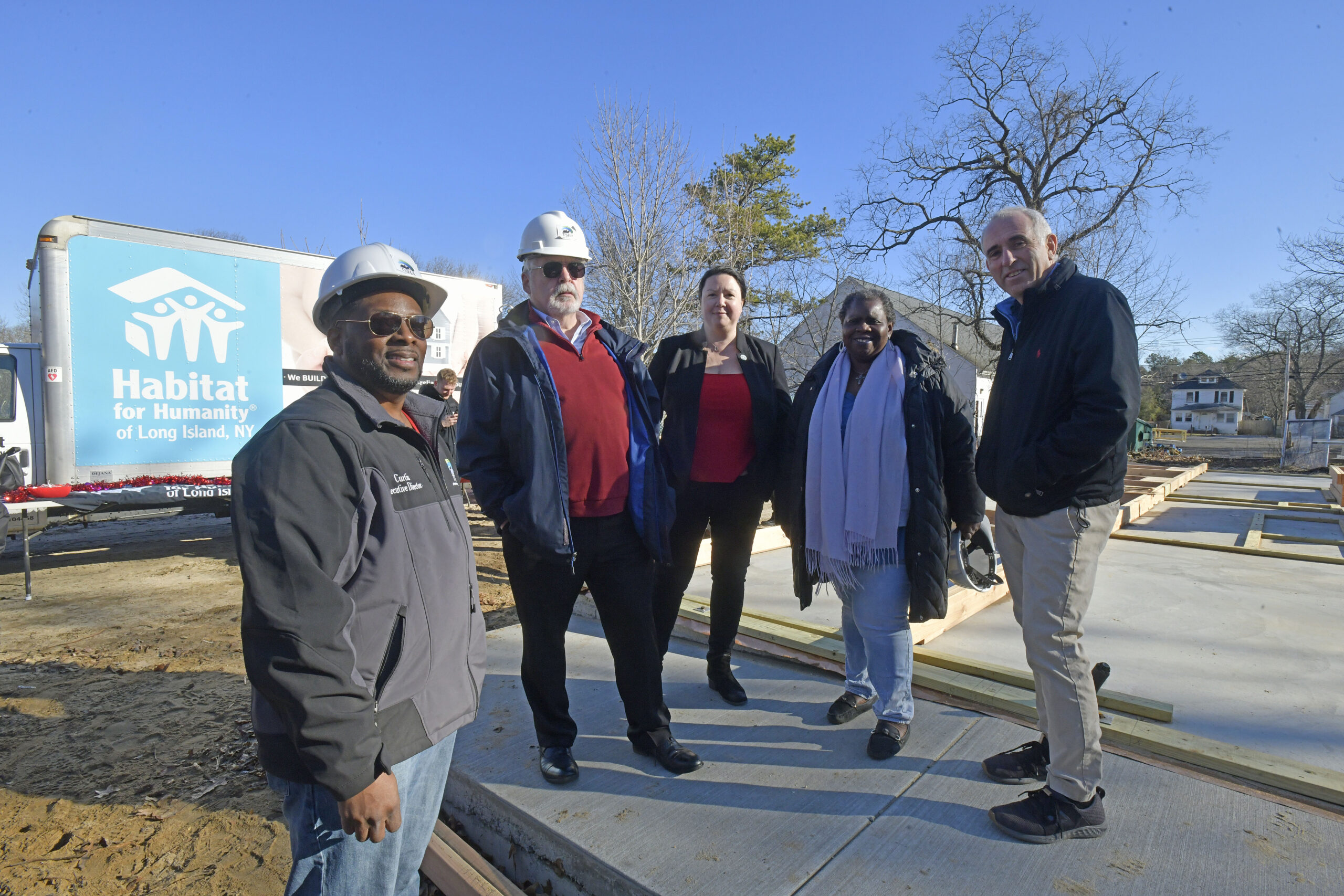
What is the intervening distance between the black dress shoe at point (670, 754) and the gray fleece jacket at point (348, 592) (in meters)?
1.20

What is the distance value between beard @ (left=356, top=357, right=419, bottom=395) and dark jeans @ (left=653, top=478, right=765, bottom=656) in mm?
1659

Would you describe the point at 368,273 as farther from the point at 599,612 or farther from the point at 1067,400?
the point at 1067,400

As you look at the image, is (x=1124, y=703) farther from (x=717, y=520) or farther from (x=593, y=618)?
(x=593, y=618)

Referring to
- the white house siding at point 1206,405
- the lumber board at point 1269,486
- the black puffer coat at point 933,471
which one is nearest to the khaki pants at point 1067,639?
the black puffer coat at point 933,471

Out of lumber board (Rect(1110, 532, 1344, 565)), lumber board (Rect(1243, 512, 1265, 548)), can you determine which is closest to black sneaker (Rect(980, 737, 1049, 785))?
lumber board (Rect(1110, 532, 1344, 565))

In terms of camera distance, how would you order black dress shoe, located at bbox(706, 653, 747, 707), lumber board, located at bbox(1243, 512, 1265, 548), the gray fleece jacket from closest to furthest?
the gray fleece jacket < black dress shoe, located at bbox(706, 653, 747, 707) < lumber board, located at bbox(1243, 512, 1265, 548)

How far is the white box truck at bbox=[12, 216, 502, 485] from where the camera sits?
6723 mm

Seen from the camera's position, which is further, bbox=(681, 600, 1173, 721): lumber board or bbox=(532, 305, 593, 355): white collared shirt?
bbox=(681, 600, 1173, 721): lumber board

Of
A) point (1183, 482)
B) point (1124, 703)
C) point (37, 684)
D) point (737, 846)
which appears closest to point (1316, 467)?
point (1183, 482)

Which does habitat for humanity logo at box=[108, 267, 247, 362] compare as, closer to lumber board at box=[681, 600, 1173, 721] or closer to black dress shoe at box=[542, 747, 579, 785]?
lumber board at box=[681, 600, 1173, 721]

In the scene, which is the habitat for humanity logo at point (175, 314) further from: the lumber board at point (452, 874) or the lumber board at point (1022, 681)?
the lumber board at point (1022, 681)

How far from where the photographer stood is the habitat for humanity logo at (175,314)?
23.1 ft

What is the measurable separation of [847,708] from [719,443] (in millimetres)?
1258

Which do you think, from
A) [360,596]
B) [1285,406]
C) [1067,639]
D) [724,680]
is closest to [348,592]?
[360,596]
